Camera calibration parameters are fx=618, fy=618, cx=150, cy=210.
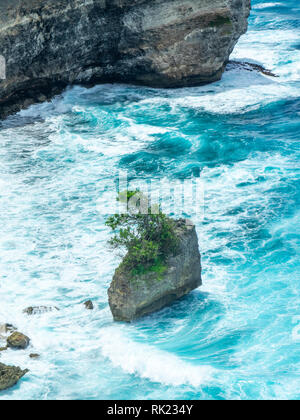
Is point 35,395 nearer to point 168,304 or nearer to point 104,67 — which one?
point 168,304

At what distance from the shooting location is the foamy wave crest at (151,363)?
15.0 metres

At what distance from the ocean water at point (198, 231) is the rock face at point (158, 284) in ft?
1.34

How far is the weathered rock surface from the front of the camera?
14632 mm

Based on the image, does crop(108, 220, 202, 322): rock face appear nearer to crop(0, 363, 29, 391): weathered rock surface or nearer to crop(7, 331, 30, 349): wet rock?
crop(7, 331, 30, 349): wet rock

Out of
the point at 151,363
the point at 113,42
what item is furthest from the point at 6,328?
the point at 113,42

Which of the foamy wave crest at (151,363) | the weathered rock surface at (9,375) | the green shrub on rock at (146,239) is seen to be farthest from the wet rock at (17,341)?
the green shrub on rock at (146,239)

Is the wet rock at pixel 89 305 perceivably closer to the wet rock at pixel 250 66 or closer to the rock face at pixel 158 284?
the rock face at pixel 158 284

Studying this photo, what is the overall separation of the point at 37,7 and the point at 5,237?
14.2 m

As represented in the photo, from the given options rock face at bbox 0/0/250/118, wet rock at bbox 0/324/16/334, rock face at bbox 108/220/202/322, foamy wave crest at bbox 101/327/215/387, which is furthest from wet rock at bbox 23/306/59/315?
rock face at bbox 0/0/250/118

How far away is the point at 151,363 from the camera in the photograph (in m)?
15.5

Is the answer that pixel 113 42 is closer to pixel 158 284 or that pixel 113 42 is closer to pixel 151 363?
pixel 158 284

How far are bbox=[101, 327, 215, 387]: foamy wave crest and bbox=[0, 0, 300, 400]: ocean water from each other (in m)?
0.04
